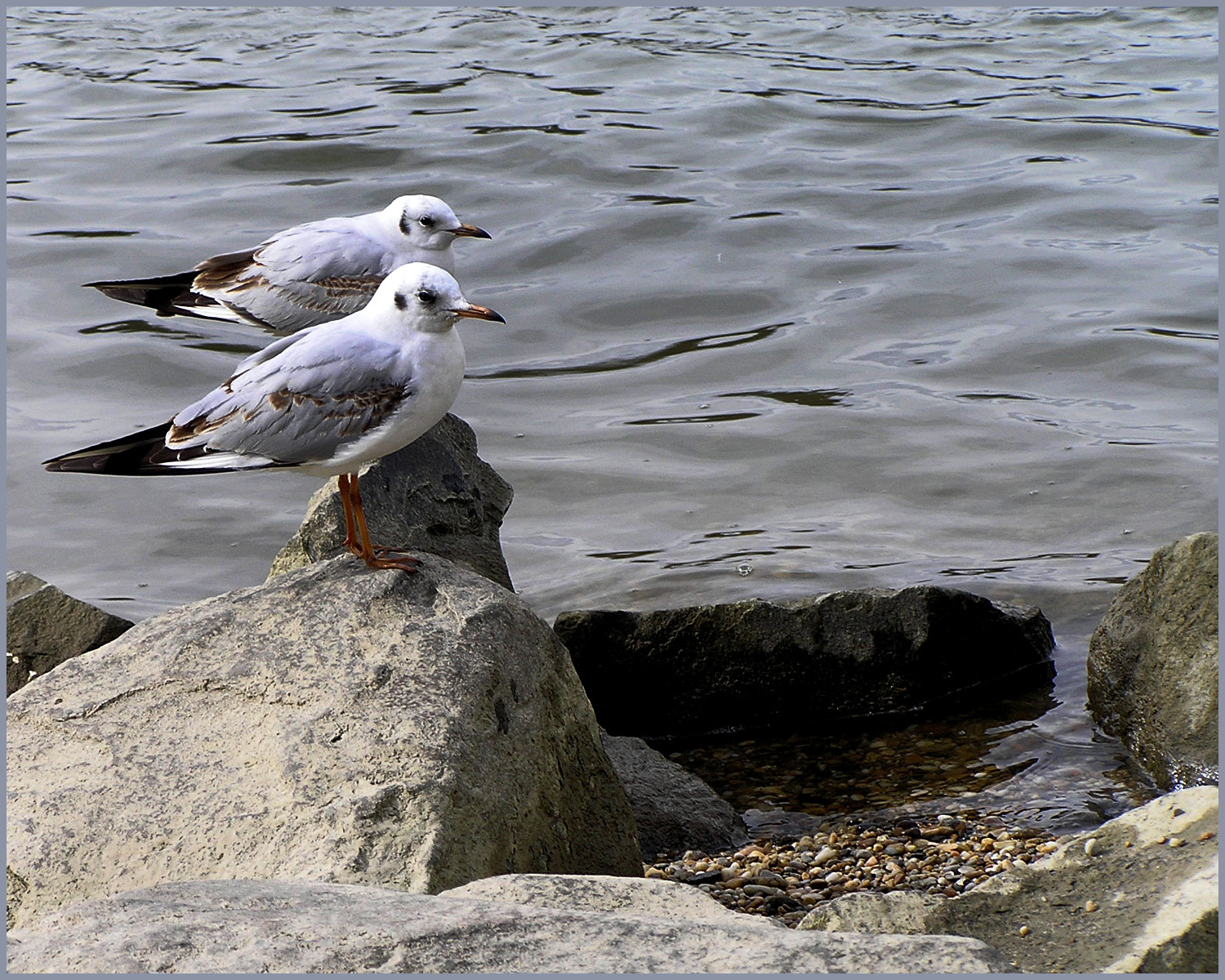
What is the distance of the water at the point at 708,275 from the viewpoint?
7.89m

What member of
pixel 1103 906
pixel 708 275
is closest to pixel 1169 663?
pixel 1103 906

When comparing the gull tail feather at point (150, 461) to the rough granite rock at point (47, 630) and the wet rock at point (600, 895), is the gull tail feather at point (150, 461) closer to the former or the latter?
the rough granite rock at point (47, 630)

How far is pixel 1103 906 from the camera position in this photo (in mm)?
3359

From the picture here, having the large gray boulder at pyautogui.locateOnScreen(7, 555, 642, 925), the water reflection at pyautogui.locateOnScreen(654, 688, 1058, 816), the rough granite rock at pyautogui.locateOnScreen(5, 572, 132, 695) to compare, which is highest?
the large gray boulder at pyautogui.locateOnScreen(7, 555, 642, 925)

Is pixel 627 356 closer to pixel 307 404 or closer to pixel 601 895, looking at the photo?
pixel 307 404

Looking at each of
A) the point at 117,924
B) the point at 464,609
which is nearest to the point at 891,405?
the point at 464,609

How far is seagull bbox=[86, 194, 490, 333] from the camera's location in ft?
20.1

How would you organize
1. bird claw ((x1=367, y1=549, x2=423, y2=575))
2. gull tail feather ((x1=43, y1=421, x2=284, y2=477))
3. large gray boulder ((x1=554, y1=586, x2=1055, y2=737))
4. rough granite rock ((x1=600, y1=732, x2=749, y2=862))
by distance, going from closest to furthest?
bird claw ((x1=367, y1=549, x2=423, y2=575)) < gull tail feather ((x1=43, y1=421, x2=284, y2=477)) < rough granite rock ((x1=600, y1=732, x2=749, y2=862)) < large gray boulder ((x1=554, y1=586, x2=1055, y2=737))

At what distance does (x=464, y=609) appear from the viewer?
432cm

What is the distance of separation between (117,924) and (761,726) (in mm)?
3529

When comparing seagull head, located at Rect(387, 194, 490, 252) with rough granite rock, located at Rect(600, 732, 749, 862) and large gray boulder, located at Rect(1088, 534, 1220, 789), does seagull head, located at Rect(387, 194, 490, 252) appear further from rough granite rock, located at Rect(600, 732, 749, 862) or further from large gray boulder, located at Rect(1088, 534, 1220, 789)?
large gray boulder, located at Rect(1088, 534, 1220, 789)

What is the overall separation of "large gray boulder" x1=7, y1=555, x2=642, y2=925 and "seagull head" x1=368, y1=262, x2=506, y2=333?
0.79m

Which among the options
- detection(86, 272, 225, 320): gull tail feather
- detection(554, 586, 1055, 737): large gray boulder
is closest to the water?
detection(554, 586, 1055, 737): large gray boulder

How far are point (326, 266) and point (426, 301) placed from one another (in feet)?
5.62
